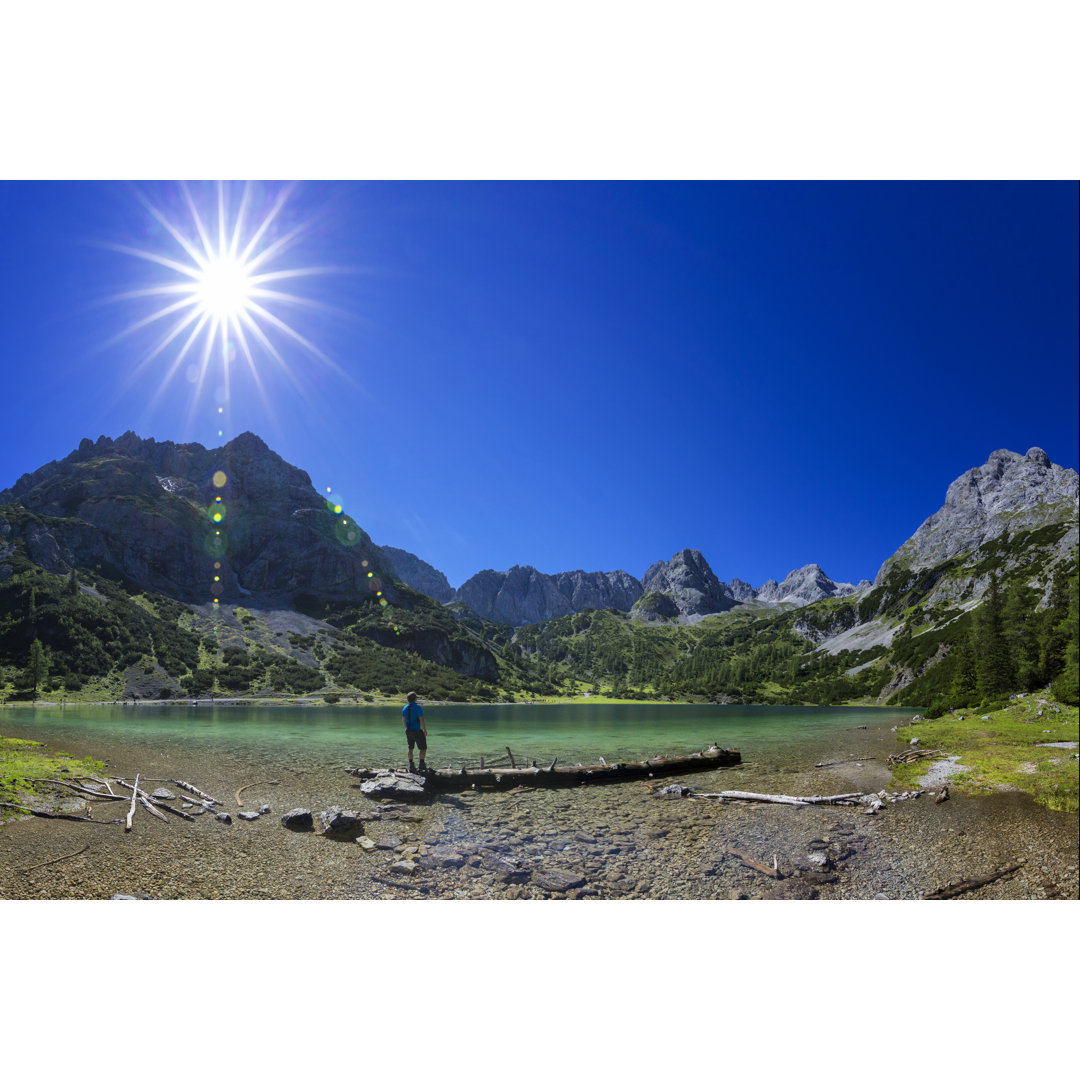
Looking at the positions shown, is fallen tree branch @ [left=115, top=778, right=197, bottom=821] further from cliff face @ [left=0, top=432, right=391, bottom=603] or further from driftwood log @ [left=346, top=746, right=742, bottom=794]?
cliff face @ [left=0, top=432, right=391, bottom=603]

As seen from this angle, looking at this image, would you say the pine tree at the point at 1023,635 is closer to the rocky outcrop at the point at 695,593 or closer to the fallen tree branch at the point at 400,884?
the fallen tree branch at the point at 400,884

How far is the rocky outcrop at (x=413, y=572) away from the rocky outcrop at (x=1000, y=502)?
51.8 ft

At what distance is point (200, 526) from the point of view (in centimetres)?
2202

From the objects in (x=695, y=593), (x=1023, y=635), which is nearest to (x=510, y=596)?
(x=1023, y=635)

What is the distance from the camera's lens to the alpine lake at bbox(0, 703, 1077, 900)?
18.5ft

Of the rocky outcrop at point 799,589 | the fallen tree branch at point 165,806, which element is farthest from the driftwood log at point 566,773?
the rocky outcrop at point 799,589

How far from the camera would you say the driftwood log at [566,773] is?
369 inches

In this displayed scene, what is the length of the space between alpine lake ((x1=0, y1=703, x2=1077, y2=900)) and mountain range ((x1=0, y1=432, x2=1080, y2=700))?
3.36m

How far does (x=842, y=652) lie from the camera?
34.2 metres

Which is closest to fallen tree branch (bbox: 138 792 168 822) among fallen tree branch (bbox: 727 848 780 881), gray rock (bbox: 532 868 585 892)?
gray rock (bbox: 532 868 585 892)

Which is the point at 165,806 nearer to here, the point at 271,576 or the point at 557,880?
the point at 557,880

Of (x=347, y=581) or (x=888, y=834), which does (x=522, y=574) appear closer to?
(x=347, y=581)

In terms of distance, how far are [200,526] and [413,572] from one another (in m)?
12.7
